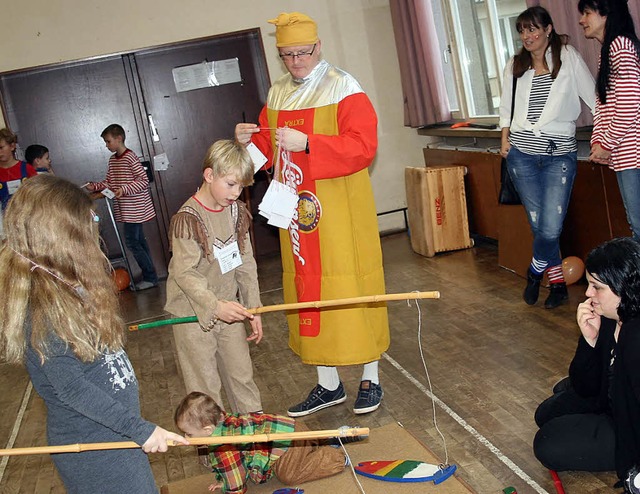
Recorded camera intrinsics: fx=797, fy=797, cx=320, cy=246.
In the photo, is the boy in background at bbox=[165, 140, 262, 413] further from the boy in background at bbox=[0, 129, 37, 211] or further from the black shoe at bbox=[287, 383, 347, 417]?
the boy in background at bbox=[0, 129, 37, 211]

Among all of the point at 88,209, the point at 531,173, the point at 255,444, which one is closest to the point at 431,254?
the point at 531,173

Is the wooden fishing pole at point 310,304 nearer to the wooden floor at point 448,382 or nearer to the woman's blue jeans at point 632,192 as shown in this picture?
the wooden floor at point 448,382

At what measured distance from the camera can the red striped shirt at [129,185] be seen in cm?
771

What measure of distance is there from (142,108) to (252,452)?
572 centimetres

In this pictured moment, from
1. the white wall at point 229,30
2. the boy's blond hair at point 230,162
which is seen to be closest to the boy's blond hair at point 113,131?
the white wall at point 229,30

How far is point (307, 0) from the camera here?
828 centimetres

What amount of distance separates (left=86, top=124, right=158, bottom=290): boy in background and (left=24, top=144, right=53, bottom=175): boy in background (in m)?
0.49

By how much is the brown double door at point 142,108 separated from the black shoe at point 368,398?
473 centimetres

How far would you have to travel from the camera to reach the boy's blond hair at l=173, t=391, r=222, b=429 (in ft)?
10.2

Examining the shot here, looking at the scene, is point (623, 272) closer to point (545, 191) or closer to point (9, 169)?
point (545, 191)

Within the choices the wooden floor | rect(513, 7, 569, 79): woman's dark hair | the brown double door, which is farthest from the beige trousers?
the brown double door

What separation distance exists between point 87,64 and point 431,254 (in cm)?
399

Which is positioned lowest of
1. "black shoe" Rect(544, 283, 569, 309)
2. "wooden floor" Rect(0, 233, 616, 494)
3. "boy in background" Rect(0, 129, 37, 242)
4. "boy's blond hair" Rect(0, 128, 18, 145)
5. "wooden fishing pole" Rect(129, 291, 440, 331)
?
"wooden floor" Rect(0, 233, 616, 494)

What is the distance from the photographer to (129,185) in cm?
770
